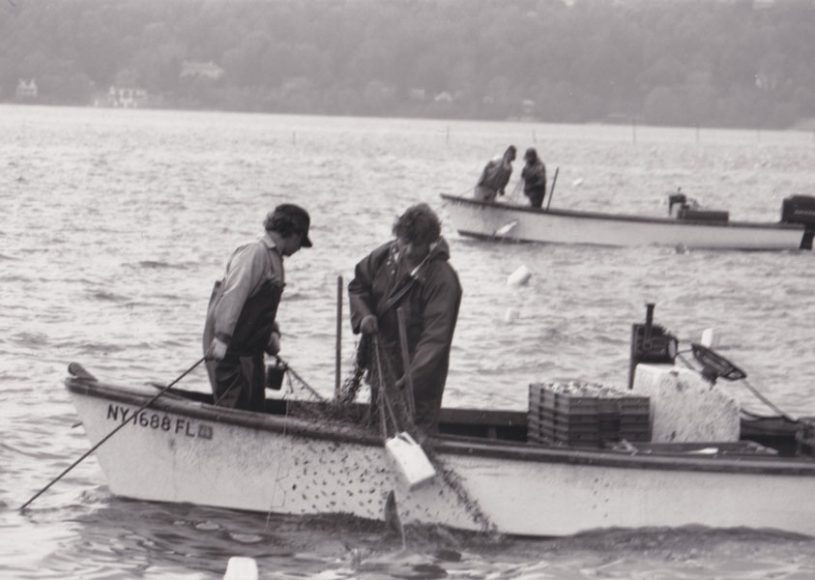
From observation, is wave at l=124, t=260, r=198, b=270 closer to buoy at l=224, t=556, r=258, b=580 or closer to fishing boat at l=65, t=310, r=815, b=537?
fishing boat at l=65, t=310, r=815, b=537

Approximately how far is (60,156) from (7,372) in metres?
69.8

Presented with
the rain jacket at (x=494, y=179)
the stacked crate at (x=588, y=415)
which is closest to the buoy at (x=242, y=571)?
the stacked crate at (x=588, y=415)

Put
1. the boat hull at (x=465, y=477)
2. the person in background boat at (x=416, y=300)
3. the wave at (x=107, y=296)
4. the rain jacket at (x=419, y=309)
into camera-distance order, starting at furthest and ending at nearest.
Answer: the wave at (x=107, y=296), the boat hull at (x=465, y=477), the rain jacket at (x=419, y=309), the person in background boat at (x=416, y=300)

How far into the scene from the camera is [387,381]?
11.1m

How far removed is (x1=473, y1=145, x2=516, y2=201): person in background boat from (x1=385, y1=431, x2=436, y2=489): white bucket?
22350mm

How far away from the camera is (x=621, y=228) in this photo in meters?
34.7

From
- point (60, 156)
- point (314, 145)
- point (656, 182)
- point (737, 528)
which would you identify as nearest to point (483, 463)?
point (737, 528)

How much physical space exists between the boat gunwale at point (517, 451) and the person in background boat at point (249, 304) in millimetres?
300

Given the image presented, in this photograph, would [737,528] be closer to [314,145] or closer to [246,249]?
[246,249]

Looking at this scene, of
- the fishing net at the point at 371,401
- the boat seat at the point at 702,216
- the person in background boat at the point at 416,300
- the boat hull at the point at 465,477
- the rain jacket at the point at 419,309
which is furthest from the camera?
the boat seat at the point at 702,216

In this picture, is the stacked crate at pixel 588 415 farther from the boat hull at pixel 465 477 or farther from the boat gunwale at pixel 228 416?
the boat gunwale at pixel 228 416

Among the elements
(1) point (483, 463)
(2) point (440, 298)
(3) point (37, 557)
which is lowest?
(3) point (37, 557)

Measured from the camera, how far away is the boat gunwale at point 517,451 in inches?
438

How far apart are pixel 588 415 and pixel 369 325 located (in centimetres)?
178
